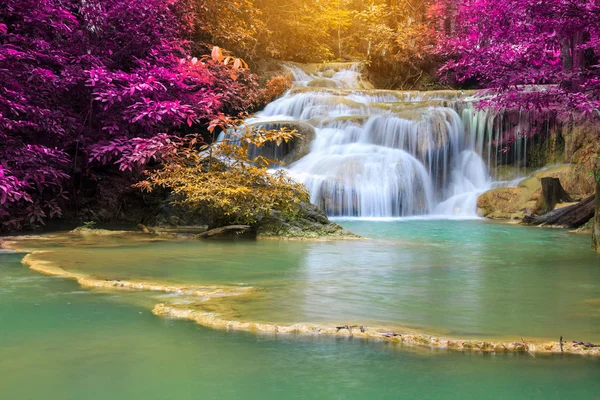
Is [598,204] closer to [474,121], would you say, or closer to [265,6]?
[474,121]

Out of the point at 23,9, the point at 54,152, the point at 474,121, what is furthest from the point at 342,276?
the point at 474,121

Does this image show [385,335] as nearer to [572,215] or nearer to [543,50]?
[543,50]

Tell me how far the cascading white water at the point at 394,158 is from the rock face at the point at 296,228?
473 centimetres

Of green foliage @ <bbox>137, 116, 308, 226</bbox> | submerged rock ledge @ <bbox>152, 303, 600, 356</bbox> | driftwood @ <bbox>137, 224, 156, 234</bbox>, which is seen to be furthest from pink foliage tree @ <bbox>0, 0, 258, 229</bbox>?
submerged rock ledge @ <bbox>152, 303, 600, 356</bbox>

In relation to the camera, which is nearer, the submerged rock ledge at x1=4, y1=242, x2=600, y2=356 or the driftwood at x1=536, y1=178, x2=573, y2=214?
the submerged rock ledge at x1=4, y1=242, x2=600, y2=356

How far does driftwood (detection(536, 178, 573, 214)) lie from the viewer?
11.7 meters

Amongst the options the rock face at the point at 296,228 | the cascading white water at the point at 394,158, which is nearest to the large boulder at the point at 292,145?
the cascading white water at the point at 394,158

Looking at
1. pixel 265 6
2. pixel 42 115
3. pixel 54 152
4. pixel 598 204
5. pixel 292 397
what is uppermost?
Result: pixel 265 6

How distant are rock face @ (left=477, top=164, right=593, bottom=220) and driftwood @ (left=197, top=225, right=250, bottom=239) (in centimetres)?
733

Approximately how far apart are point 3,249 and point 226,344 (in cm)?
449

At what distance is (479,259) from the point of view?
619 cm

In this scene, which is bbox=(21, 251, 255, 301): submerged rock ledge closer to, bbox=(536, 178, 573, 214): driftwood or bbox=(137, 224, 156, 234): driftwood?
bbox=(137, 224, 156, 234): driftwood

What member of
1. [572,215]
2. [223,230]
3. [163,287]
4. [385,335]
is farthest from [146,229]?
[572,215]

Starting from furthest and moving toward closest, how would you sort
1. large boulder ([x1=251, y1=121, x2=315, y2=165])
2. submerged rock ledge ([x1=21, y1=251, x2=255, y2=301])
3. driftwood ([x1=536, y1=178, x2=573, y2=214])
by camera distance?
large boulder ([x1=251, y1=121, x2=315, y2=165]) < driftwood ([x1=536, y1=178, x2=573, y2=214]) < submerged rock ledge ([x1=21, y1=251, x2=255, y2=301])
